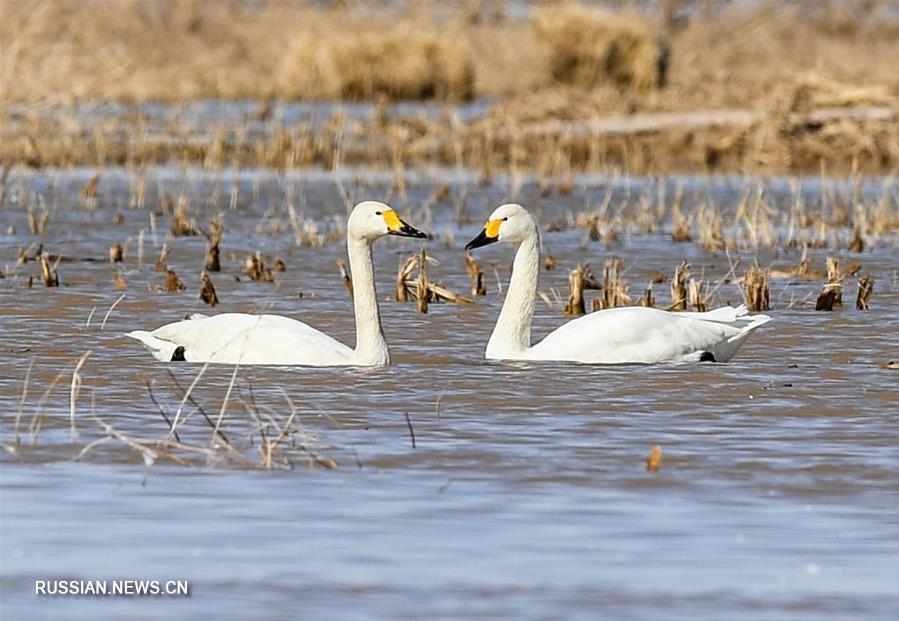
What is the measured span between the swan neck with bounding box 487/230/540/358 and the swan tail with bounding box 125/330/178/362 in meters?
1.55

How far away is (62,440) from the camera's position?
7824 millimetres

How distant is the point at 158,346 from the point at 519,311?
1.78m

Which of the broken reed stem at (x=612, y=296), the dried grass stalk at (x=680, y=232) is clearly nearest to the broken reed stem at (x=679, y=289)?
the broken reed stem at (x=612, y=296)

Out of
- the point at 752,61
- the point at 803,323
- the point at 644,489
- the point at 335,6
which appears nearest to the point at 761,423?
the point at 644,489

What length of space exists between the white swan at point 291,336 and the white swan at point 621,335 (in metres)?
0.67

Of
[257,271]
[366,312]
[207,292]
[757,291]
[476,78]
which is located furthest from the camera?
[476,78]

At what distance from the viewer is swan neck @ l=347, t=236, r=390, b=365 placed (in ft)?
32.4

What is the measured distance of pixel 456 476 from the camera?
7270 mm

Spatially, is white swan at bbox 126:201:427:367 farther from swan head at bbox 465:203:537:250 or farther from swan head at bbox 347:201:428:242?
swan head at bbox 465:203:537:250

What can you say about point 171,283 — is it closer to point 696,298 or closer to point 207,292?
point 207,292

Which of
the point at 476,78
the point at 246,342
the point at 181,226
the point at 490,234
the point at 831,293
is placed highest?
the point at 476,78

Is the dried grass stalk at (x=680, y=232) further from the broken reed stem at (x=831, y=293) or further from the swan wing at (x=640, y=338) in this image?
the swan wing at (x=640, y=338)

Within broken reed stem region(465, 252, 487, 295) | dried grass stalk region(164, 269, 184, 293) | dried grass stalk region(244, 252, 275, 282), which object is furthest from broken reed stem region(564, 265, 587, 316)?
dried grass stalk region(164, 269, 184, 293)

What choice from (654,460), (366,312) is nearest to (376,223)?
(366,312)
